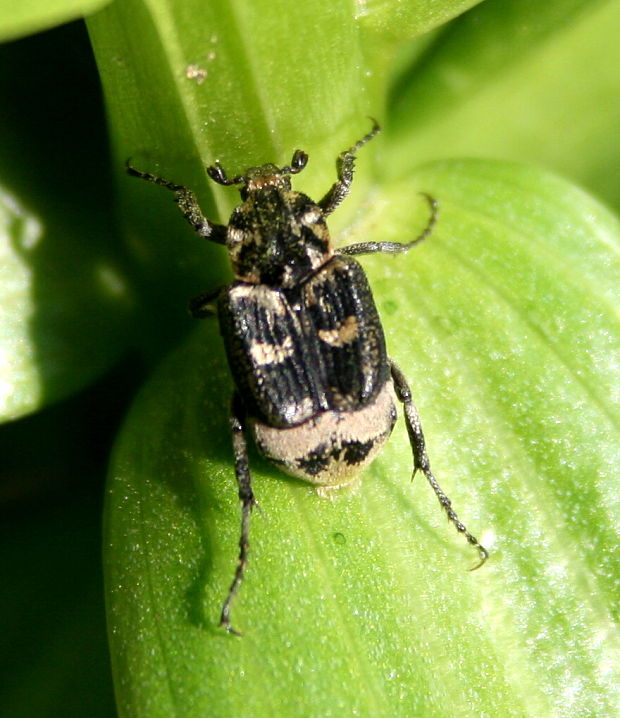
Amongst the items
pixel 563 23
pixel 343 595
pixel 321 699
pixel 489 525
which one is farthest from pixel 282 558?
pixel 563 23

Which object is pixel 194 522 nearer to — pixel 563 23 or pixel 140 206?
pixel 140 206

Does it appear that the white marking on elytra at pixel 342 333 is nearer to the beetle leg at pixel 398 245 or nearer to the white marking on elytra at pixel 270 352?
the white marking on elytra at pixel 270 352

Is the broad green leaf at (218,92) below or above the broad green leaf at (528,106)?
above

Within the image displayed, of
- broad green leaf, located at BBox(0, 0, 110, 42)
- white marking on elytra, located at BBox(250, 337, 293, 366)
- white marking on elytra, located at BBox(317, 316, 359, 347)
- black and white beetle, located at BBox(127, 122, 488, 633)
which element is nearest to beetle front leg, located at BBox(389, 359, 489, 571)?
black and white beetle, located at BBox(127, 122, 488, 633)

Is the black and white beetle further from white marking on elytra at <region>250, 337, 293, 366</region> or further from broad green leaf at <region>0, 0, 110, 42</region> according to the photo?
broad green leaf at <region>0, 0, 110, 42</region>

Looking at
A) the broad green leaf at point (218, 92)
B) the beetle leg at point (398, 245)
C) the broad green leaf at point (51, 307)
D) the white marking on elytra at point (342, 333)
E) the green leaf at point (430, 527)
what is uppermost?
the broad green leaf at point (218, 92)

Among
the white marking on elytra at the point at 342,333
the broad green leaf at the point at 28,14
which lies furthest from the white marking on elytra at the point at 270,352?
the broad green leaf at the point at 28,14

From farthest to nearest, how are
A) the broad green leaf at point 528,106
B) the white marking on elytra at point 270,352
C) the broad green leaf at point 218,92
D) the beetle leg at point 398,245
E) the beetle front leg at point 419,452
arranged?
the broad green leaf at point 528,106 < the beetle leg at point 398,245 < the white marking on elytra at point 270,352 < the beetle front leg at point 419,452 < the broad green leaf at point 218,92
